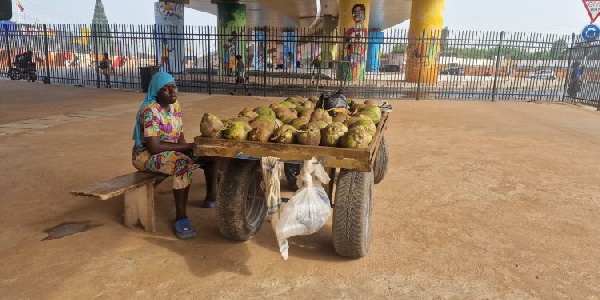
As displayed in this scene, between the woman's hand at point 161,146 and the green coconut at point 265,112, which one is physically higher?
the green coconut at point 265,112

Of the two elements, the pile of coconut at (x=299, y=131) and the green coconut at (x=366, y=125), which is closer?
the pile of coconut at (x=299, y=131)

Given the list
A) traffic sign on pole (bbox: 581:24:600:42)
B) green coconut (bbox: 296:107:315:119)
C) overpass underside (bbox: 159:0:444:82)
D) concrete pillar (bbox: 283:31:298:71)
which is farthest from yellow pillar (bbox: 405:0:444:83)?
green coconut (bbox: 296:107:315:119)

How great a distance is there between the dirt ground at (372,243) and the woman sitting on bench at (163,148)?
340 millimetres

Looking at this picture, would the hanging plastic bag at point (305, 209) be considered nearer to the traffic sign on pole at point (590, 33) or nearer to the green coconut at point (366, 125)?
the green coconut at point (366, 125)

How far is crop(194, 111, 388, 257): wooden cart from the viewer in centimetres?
265

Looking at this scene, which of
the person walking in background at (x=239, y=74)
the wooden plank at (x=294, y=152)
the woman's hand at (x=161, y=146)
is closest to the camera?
the wooden plank at (x=294, y=152)

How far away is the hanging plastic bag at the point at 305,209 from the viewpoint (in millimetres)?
2676

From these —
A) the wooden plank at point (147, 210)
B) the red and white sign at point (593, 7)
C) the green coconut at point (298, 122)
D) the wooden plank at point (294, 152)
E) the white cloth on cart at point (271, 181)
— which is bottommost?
the wooden plank at point (147, 210)

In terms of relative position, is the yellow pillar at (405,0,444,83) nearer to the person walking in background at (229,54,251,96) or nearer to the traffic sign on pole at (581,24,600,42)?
the traffic sign on pole at (581,24,600,42)

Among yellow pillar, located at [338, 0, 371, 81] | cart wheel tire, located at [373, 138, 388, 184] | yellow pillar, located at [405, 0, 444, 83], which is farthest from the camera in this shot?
yellow pillar, located at [338, 0, 371, 81]

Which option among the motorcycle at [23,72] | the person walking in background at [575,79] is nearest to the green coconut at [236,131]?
the person walking in background at [575,79]

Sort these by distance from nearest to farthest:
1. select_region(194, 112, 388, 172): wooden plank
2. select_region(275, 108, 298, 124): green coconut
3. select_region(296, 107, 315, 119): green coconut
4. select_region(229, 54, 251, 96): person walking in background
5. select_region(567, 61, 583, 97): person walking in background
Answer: select_region(194, 112, 388, 172): wooden plank, select_region(275, 108, 298, 124): green coconut, select_region(296, 107, 315, 119): green coconut, select_region(567, 61, 583, 97): person walking in background, select_region(229, 54, 251, 96): person walking in background

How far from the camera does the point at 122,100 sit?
1312cm

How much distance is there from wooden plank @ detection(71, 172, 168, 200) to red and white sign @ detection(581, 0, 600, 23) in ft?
52.3
